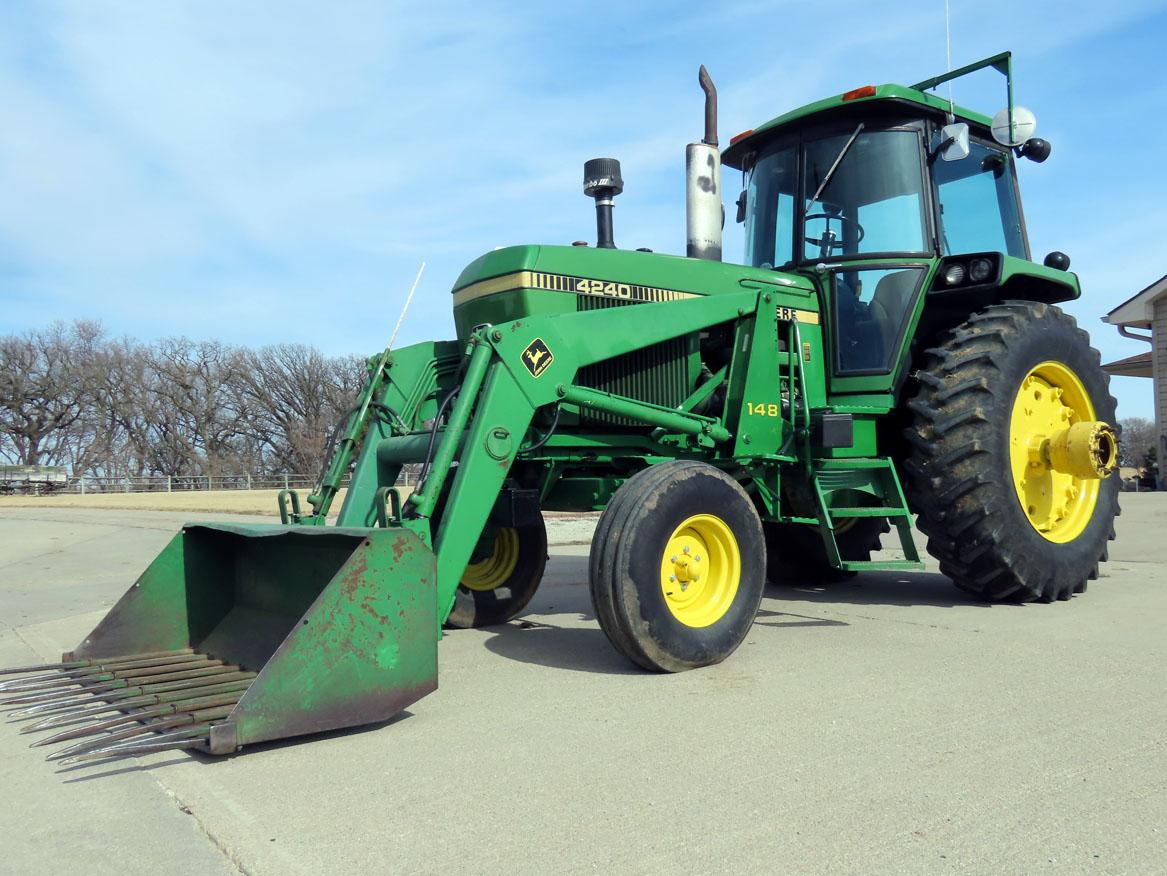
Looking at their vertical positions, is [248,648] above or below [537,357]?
below

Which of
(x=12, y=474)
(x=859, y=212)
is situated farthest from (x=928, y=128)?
→ (x=12, y=474)

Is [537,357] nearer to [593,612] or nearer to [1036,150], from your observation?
[593,612]

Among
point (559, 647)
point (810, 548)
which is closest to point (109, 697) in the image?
point (559, 647)

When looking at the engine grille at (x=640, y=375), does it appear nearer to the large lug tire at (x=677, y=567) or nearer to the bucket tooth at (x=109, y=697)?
the large lug tire at (x=677, y=567)

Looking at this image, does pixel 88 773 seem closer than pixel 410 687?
Yes

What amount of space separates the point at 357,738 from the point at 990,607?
4.19m

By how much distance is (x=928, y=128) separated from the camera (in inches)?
253

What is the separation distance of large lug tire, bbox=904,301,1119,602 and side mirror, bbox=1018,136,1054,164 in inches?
44.1

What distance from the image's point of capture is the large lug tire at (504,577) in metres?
5.99

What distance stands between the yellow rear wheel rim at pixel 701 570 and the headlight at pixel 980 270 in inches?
108

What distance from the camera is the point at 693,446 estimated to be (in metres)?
5.45

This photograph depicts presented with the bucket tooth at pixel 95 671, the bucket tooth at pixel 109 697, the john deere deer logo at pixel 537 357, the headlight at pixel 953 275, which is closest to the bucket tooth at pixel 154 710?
the bucket tooth at pixel 109 697

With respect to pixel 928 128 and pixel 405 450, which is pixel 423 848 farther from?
pixel 928 128

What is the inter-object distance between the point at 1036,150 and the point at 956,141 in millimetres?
1168
